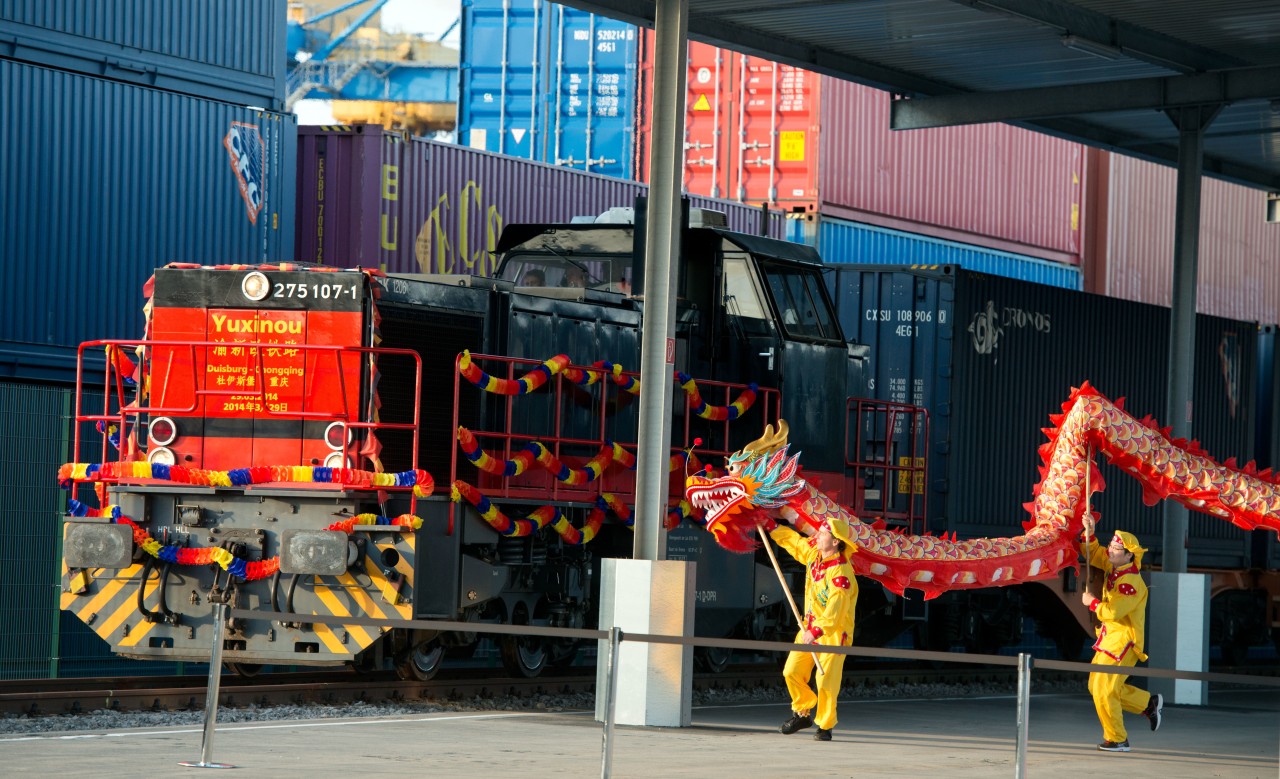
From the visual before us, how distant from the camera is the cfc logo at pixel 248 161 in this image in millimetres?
17969

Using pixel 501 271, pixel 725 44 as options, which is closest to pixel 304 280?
pixel 501 271

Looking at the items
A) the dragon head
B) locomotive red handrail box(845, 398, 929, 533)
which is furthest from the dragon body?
locomotive red handrail box(845, 398, 929, 533)

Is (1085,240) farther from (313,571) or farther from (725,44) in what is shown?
(313,571)

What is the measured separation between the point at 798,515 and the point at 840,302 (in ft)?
21.7

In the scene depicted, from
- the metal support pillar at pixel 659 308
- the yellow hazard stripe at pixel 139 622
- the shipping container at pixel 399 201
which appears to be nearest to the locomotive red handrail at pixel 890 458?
the metal support pillar at pixel 659 308

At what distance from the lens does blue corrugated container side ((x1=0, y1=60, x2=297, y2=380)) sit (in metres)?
16.2

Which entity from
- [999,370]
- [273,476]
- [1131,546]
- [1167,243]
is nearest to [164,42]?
[273,476]

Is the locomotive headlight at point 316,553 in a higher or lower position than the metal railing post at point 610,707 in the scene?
higher

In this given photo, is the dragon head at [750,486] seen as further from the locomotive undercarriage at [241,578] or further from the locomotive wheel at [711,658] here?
the locomotive wheel at [711,658]

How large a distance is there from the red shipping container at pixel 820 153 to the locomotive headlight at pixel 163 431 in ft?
41.8

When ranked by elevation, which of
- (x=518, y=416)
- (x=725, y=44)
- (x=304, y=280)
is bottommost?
(x=518, y=416)

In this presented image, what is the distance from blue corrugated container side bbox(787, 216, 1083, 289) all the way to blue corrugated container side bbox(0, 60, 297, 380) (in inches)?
333

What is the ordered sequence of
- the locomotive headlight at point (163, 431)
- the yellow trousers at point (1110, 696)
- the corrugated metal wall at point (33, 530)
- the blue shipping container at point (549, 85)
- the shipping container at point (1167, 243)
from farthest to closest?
the shipping container at point (1167, 243) < the blue shipping container at point (549, 85) < the corrugated metal wall at point (33, 530) < the locomotive headlight at point (163, 431) < the yellow trousers at point (1110, 696)

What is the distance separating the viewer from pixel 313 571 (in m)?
11.3
